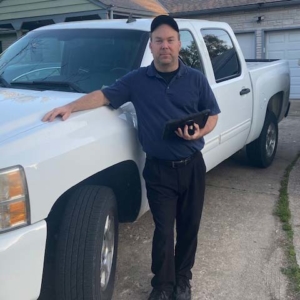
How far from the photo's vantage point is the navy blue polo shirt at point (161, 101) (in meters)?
3.22

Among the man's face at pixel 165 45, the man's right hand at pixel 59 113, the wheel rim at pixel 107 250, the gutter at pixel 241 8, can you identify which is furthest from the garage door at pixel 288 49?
the man's right hand at pixel 59 113

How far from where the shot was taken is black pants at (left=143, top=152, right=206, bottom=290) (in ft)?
10.8

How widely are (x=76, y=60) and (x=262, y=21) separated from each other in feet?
43.4

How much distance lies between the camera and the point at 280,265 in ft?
13.3

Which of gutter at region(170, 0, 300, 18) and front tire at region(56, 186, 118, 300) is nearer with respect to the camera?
front tire at region(56, 186, 118, 300)

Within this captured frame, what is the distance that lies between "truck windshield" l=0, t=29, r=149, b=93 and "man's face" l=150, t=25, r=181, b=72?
29.7 inches

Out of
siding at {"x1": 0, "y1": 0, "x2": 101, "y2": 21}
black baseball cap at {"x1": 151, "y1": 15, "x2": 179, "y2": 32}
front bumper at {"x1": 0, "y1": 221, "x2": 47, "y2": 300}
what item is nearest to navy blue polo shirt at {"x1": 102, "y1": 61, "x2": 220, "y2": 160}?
black baseball cap at {"x1": 151, "y1": 15, "x2": 179, "y2": 32}

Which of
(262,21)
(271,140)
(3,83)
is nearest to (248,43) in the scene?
(262,21)

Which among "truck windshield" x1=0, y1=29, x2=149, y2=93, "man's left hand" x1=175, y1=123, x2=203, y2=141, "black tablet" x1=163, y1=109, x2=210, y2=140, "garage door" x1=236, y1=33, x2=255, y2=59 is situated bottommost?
"garage door" x1=236, y1=33, x2=255, y2=59

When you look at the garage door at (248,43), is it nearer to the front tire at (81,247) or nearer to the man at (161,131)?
the man at (161,131)

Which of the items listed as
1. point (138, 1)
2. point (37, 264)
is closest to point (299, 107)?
point (138, 1)

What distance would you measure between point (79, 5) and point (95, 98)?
1247 cm

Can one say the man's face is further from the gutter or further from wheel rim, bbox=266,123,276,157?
the gutter

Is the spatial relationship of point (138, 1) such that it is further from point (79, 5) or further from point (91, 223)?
point (91, 223)
